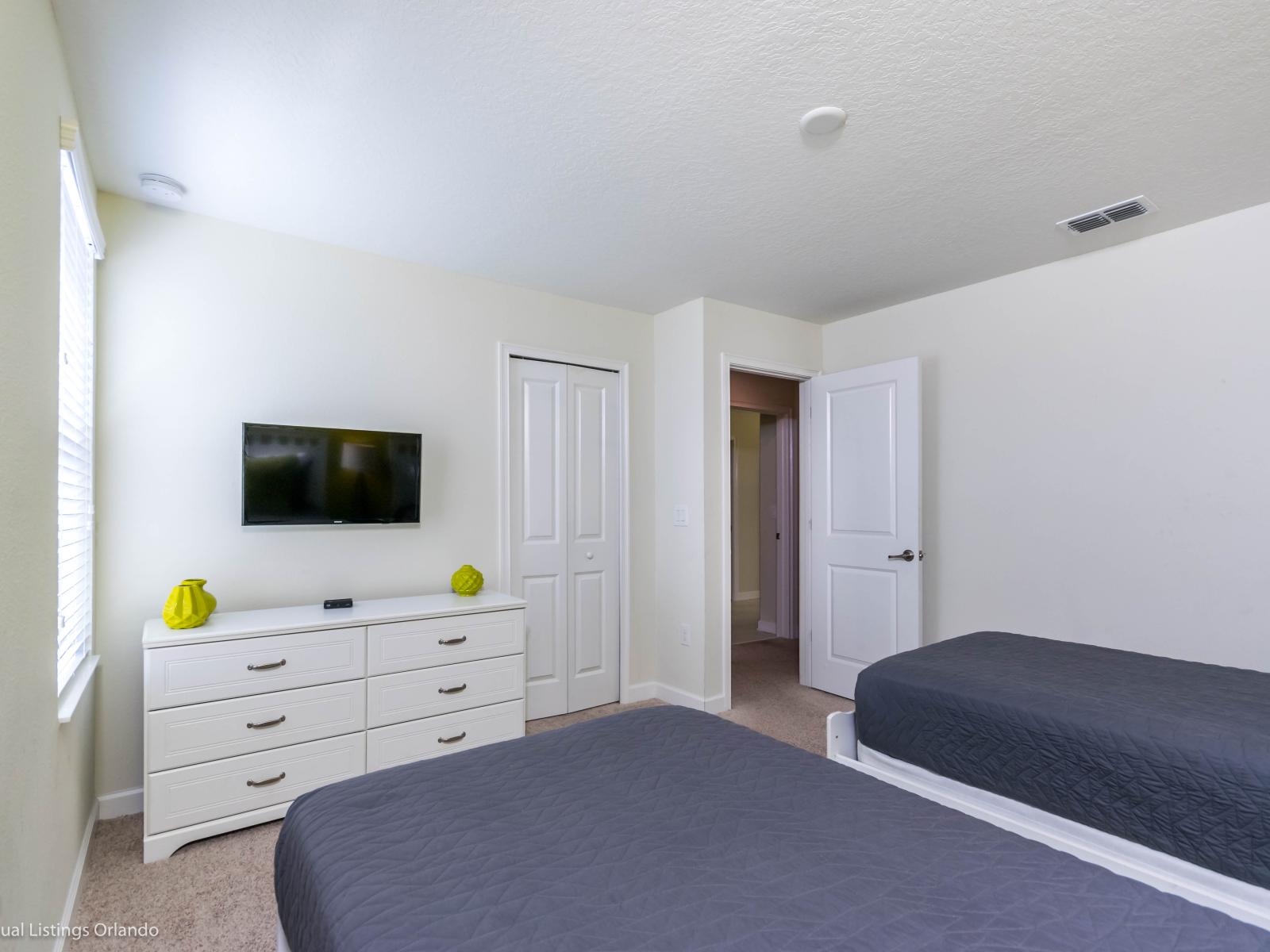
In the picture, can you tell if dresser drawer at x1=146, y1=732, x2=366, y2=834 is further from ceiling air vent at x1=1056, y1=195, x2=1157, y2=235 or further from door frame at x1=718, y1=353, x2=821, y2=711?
ceiling air vent at x1=1056, y1=195, x2=1157, y2=235

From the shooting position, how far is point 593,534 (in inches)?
158

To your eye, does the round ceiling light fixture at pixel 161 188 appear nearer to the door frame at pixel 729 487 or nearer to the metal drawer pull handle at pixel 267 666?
the metal drawer pull handle at pixel 267 666

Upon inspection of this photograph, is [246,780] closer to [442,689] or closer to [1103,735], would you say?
[442,689]

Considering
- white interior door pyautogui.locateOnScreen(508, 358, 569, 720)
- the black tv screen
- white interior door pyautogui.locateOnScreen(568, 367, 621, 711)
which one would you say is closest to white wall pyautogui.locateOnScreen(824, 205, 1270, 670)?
white interior door pyautogui.locateOnScreen(568, 367, 621, 711)

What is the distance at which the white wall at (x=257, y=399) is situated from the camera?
103 inches

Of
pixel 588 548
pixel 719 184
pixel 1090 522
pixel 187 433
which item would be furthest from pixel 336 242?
pixel 1090 522

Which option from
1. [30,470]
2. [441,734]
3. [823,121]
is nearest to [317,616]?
[441,734]

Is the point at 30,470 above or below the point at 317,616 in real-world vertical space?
above

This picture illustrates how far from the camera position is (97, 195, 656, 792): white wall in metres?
2.62

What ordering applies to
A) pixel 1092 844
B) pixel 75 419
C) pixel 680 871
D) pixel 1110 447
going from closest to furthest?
pixel 680 871
pixel 1092 844
pixel 75 419
pixel 1110 447

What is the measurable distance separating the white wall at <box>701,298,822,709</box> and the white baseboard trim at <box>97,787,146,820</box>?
2741 mm

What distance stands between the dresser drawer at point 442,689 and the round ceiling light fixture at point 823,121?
253 cm

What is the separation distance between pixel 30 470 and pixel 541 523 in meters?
2.50

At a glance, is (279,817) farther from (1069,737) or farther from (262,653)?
(1069,737)
